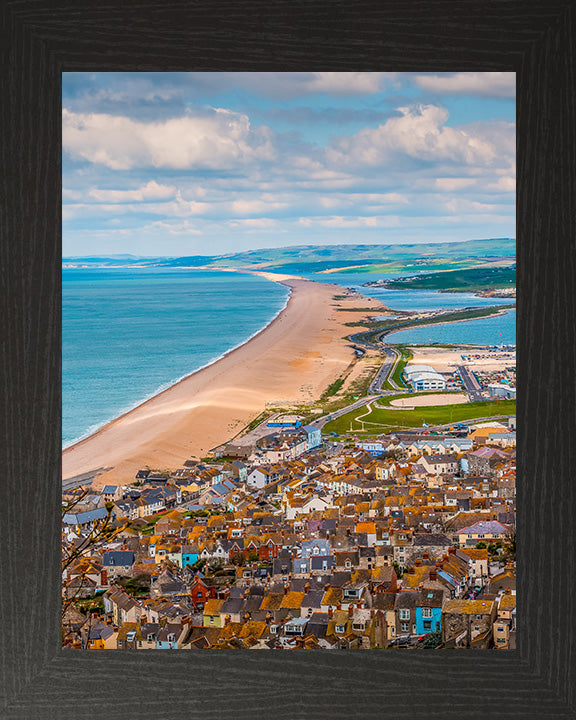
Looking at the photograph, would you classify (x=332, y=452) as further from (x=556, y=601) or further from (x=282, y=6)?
(x=282, y=6)

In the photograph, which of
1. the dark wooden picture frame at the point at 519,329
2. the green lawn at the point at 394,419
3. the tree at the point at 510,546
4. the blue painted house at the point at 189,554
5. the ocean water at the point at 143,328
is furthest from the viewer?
the ocean water at the point at 143,328

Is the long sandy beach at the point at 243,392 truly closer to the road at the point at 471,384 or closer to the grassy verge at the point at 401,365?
the grassy verge at the point at 401,365

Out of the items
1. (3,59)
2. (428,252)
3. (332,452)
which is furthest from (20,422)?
(428,252)

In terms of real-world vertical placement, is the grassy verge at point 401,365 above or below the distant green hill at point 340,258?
below

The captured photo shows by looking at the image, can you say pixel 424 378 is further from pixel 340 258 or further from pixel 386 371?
pixel 340 258

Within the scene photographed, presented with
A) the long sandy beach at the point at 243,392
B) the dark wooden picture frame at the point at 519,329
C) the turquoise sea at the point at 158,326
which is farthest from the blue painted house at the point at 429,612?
the long sandy beach at the point at 243,392

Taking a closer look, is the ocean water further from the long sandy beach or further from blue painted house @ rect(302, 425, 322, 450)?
blue painted house @ rect(302, 425, 322, 450)

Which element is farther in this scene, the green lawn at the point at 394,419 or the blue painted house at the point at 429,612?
the green lawn at the point at 394,419

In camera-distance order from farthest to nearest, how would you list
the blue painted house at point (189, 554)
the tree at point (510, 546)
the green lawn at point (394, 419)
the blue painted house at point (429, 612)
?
the green lawn at point (394, 419)
the blue painted house at point (189, 554)
the tree at point (510, 546)
the blue painted house at point (429, 612)

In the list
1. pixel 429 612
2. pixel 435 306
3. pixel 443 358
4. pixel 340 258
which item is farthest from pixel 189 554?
pixel 435 306
